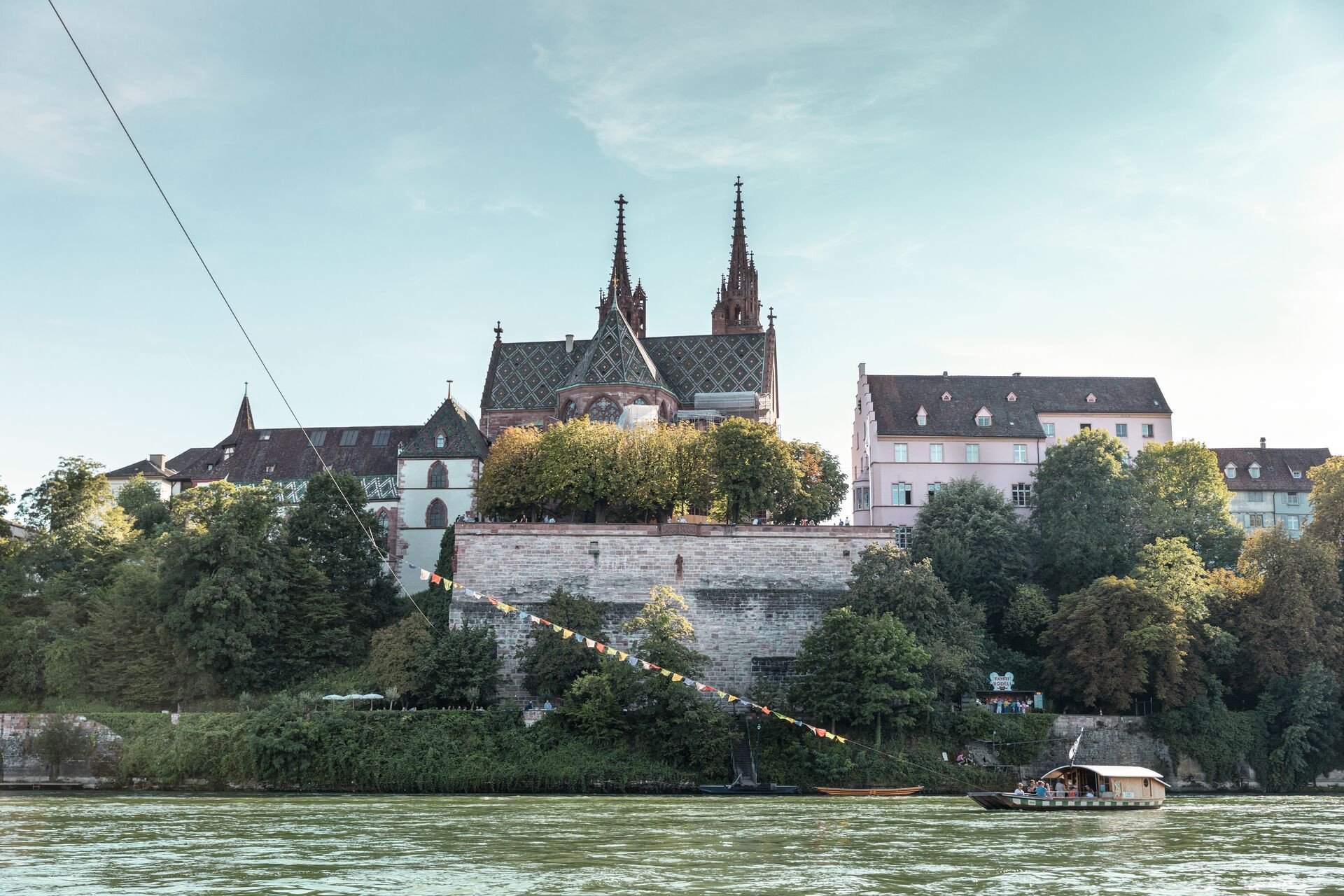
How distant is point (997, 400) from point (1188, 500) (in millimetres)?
10829

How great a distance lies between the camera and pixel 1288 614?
48.3 meters

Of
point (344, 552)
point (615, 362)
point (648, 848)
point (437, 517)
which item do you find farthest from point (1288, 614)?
point (437, 517)

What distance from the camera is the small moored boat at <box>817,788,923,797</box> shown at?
41844 millimetres

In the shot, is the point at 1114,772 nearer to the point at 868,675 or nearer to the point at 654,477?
the point at 868,675

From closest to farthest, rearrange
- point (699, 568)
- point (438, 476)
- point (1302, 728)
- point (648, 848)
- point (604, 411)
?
point (648, 848) < point (1302, 728) < point (699, 568) < point (438, 476) < point (604, 411)

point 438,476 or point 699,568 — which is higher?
point 438,476

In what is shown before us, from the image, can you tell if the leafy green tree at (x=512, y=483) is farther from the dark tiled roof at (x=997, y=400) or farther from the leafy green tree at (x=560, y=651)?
the dark tiled roof at (x=997, y=400)

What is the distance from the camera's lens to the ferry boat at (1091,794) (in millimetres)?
37406

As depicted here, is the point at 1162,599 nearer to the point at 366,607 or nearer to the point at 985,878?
the point at 985,878

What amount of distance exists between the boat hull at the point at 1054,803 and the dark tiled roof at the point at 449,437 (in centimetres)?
3382

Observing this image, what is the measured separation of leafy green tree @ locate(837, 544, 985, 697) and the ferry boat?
22.9 ft

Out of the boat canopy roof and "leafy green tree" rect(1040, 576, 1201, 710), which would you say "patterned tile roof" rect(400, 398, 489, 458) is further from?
the boat canopy roof

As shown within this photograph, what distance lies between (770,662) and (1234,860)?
24.0 meters

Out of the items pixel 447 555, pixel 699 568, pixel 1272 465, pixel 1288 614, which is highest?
pixel 1272 465
